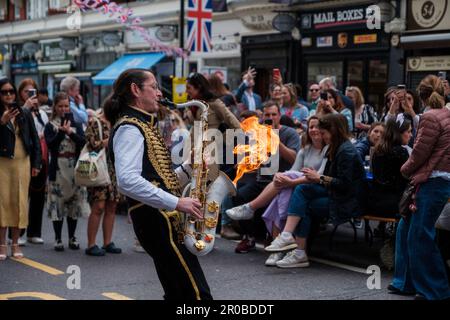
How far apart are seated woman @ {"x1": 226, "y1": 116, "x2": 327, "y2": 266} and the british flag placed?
5368mm

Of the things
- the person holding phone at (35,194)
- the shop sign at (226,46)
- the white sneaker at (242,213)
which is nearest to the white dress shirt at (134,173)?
the white sneaker at (242,213)

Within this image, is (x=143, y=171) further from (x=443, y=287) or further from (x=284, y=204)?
(x=284, y=204)

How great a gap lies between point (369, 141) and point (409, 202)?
A: 105 inches

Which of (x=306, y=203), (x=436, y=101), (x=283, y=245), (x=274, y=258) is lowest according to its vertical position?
(x=274, y=258)

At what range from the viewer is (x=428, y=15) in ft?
47.6

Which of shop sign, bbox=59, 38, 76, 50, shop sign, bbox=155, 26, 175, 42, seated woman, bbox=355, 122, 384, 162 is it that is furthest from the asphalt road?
shop sign, bbox=59, 38, 76, 50

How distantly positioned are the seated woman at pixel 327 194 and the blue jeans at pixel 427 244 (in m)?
1.32

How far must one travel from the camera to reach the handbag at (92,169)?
8422mm

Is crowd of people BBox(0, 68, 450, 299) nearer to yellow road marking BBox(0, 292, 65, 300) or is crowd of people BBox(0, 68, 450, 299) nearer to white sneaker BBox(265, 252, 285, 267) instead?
white sneaker BBox(265, 252, 285, 267)

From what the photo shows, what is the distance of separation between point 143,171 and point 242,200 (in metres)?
4.94

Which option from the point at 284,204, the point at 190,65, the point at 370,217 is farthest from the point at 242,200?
the point at 190,65

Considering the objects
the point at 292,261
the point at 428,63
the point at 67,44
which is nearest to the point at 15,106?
the point at 292,261

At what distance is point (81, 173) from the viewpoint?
27.7 feet

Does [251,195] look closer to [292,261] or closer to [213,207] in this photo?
[292,261]
